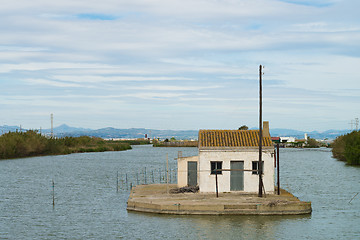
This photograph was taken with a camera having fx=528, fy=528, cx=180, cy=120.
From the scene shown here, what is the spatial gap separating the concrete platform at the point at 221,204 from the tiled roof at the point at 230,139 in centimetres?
361

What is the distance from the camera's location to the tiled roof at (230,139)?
3853 cm

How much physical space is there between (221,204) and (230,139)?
7.08 metres

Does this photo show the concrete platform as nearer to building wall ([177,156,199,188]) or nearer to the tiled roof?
the tiled roof

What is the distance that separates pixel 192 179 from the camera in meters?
42.3

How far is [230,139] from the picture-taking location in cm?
3916

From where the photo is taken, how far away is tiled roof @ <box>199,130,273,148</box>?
126 ft

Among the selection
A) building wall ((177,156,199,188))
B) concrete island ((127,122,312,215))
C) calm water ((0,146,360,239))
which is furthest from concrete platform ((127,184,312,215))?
building wall ((177,156,199,188))

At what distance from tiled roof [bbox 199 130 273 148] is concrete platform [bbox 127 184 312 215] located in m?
3.61

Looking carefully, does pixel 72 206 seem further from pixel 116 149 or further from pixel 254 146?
pixel 116 149

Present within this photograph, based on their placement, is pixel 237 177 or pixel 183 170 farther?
pixel 183 170

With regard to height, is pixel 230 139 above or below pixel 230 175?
above

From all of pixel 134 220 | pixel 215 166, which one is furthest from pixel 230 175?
pixel 134 220

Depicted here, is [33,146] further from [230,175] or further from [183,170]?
[230,175]

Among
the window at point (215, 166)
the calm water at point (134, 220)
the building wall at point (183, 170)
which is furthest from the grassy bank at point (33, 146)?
the window at point (215, 166)
